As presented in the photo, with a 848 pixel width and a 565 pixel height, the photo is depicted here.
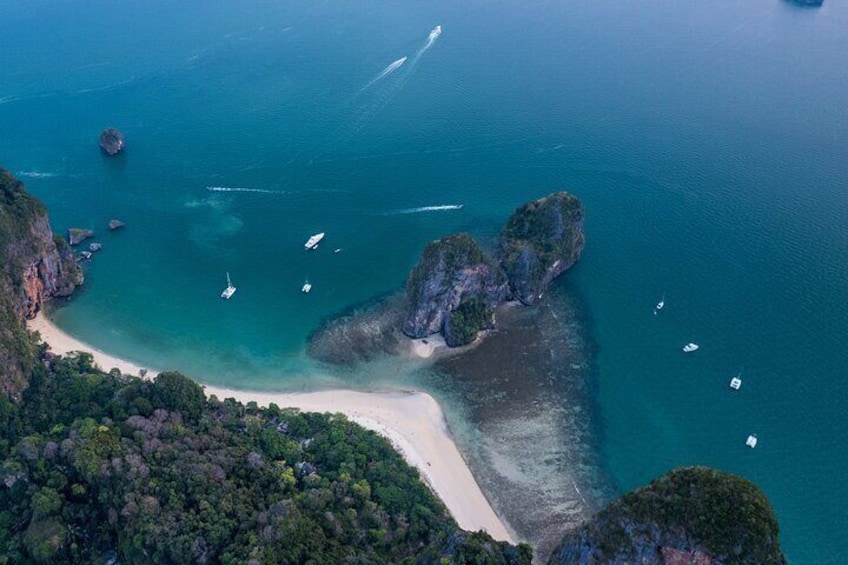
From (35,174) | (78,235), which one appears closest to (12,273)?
(78,235)

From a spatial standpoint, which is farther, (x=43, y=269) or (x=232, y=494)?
(x=43, y=269)

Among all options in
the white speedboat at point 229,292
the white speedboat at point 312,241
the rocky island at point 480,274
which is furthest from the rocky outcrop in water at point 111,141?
the rocky island at point 480,274

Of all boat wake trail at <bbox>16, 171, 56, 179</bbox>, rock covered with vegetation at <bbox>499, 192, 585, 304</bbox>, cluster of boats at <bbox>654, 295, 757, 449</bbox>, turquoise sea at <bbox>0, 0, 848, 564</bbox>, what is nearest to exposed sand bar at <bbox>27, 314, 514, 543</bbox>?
turquoise sea at <bbox>0, 0, 848, 564</bbox>

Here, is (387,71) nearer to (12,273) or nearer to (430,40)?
(430,40)

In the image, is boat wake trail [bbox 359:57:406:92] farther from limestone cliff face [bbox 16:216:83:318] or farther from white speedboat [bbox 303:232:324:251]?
limestone cliff face [bbox 16:216:83:318]

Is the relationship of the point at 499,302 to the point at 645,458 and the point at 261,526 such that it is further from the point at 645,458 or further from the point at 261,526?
the point at 261,526

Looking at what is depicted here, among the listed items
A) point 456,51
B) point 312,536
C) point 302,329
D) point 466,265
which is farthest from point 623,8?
point 312,536

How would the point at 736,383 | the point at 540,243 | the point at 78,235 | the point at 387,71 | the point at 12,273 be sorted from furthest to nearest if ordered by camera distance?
1. the point at 387,71
2. the point at 78,235
3. the point at 540,243
4. the point at 12,273
5. the point at 736,383
